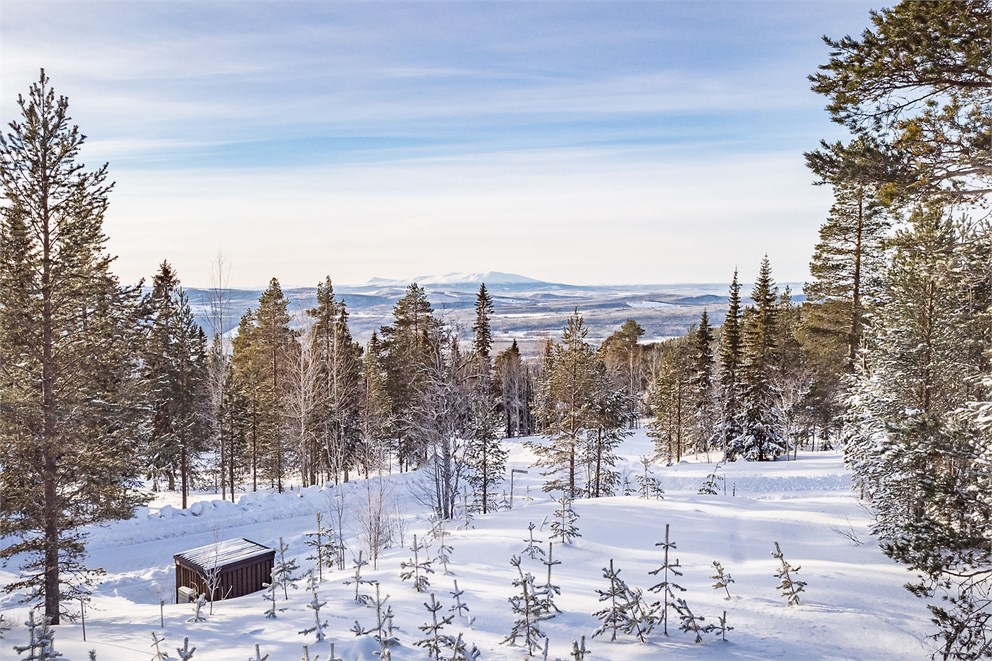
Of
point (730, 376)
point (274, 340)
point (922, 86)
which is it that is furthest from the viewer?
point (730, 376)

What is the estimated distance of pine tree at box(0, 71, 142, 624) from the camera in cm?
1287

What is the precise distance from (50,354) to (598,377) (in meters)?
20.2

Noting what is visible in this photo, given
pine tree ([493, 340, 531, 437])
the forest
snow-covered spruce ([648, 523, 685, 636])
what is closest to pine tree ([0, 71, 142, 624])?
the forest

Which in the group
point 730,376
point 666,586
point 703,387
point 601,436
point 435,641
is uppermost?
point 730,376

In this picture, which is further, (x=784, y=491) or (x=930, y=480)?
(x=784, y=491)

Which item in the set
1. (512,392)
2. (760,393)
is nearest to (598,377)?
(760,393)

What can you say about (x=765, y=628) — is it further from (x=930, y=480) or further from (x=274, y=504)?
(x=274, y=504)

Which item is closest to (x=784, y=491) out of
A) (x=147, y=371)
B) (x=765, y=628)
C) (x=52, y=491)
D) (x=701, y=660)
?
(x=765, y=628)

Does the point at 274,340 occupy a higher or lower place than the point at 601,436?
higher

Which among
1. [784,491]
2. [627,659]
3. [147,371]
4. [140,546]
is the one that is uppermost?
[147,371]

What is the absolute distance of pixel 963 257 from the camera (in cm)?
815

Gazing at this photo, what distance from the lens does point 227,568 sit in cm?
1475

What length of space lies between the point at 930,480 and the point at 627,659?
446cm

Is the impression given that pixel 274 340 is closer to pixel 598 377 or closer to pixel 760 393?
pixel 598 377
